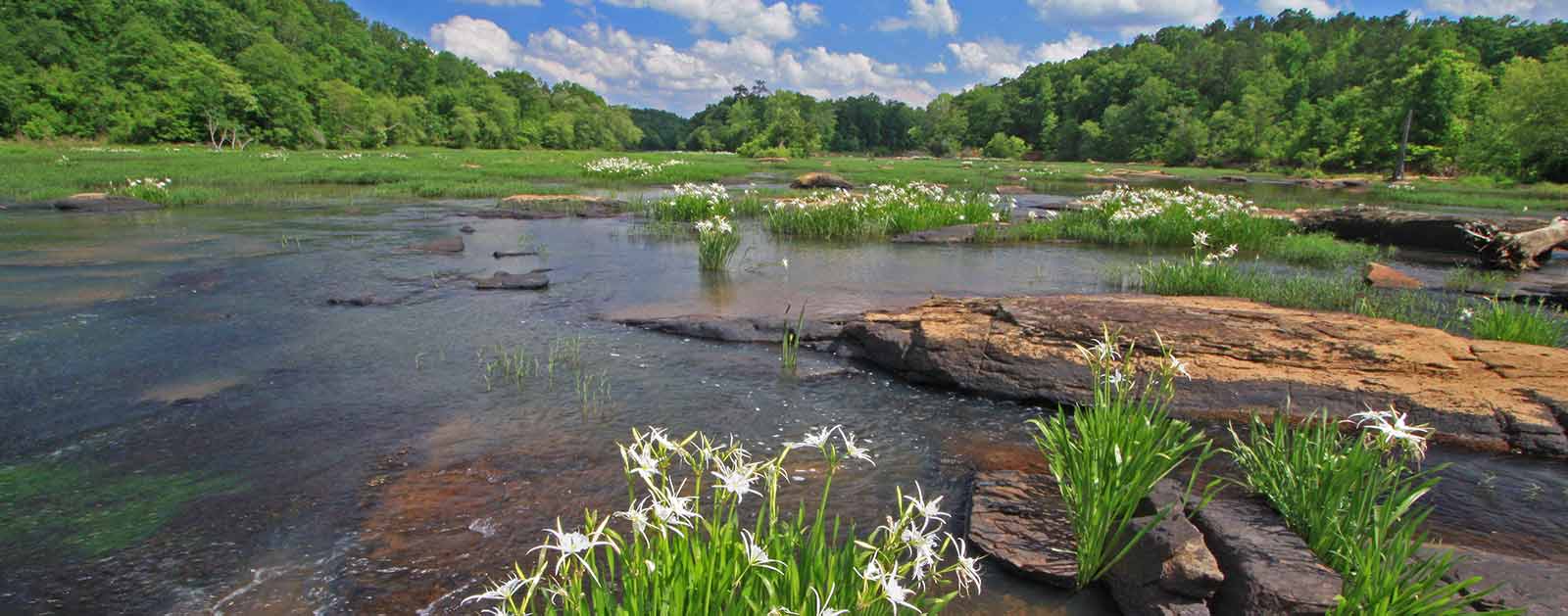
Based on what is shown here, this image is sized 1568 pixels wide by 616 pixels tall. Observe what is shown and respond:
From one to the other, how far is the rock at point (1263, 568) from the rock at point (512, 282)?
398 inches

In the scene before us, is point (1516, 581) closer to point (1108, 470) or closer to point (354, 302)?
point (1108, 470)

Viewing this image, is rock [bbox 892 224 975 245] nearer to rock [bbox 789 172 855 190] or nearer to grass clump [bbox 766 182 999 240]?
grass clump [bbox 766 182 999 240]

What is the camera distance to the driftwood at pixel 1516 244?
14359 mm

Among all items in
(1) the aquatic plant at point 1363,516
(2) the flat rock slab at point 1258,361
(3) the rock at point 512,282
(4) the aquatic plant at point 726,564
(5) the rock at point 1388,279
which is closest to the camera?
(4) the aquatic plant at point 726,564

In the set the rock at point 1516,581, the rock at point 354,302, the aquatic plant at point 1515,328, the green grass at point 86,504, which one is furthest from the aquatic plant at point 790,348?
the aquatic plant at point 1515,328

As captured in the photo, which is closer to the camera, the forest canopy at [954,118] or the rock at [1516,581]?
the rock at [1516,581]

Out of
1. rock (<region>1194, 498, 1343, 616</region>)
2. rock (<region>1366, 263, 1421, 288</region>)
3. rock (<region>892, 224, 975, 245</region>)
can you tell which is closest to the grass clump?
rock (<region>892, 224, 975, 245</region>)

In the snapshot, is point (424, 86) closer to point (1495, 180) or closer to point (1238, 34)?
point (1495, 180)

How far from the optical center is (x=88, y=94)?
195 ft

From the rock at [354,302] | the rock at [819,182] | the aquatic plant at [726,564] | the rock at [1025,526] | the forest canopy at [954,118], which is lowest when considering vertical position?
the rock at [1025,526]

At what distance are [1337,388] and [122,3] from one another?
114709mm

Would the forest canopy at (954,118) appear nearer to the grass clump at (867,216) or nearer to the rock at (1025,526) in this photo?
the grass clump at (867,216)

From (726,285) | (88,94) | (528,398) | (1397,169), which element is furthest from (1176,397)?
(88,94)

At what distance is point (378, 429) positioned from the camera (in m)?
5.96
